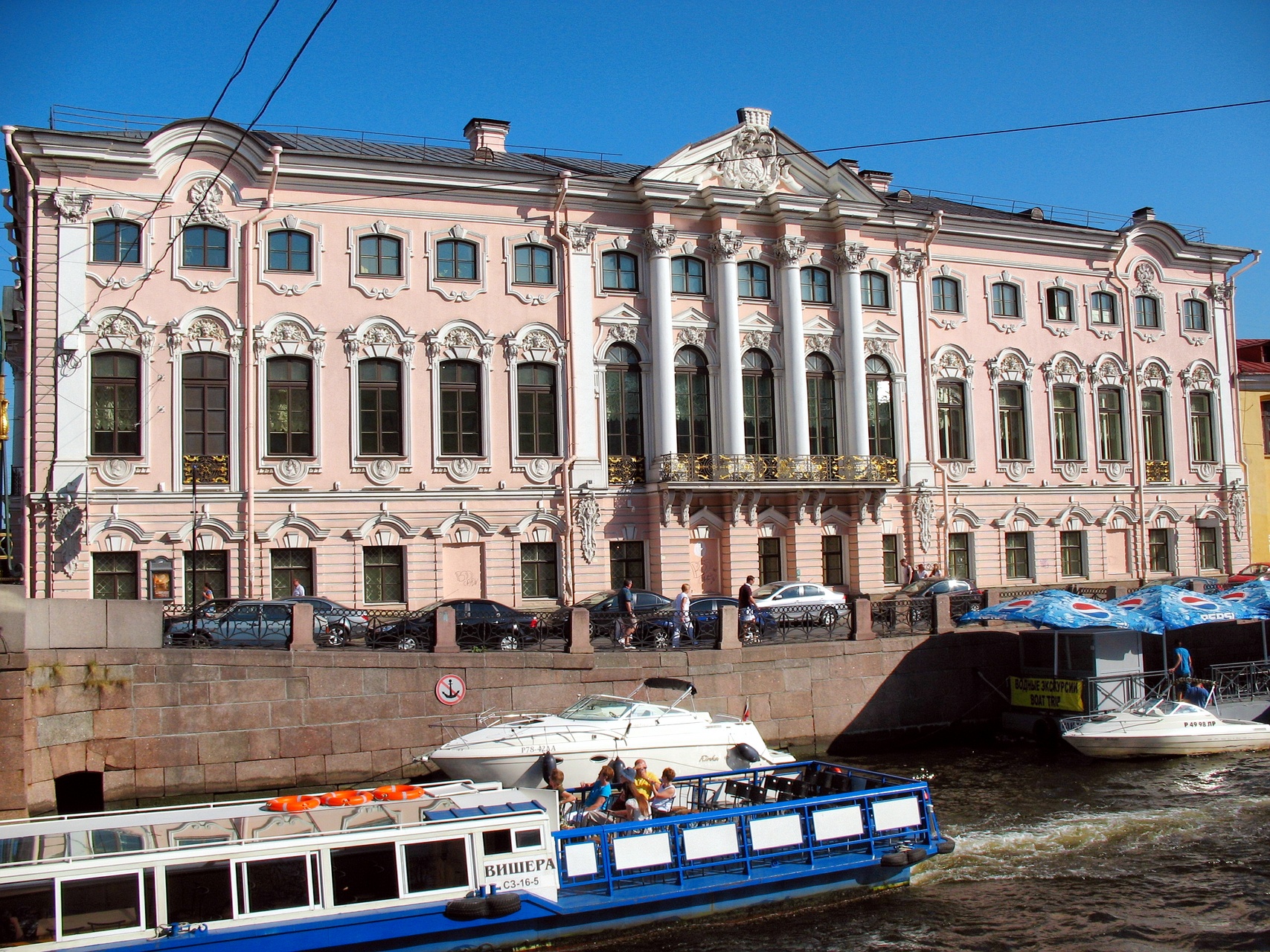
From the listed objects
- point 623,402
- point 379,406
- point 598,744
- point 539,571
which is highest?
point 623,402

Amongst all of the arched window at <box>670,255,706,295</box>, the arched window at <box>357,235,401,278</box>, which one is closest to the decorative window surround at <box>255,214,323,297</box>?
the arched window at <box>357,235,401,278</box>

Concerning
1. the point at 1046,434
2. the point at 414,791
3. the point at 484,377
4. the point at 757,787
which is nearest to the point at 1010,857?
the point at 757,787

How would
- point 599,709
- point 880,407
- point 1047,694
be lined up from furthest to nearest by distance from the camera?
point 880,407
point 1047,694
point 599,709

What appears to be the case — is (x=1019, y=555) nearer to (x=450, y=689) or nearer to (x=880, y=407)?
(x=880, y=407)

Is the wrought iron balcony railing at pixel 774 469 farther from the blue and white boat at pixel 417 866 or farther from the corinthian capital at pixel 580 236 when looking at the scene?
the blue and white boat at pixel 417 866

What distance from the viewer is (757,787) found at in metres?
17.1

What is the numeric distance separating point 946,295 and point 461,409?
16.0 m

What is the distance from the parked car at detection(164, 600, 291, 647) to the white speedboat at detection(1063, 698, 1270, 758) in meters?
14.9

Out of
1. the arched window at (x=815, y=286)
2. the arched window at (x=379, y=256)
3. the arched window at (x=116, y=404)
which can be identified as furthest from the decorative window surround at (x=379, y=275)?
the arched window at (x=815, y=286)

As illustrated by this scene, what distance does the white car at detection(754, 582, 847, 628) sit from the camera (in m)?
26.2

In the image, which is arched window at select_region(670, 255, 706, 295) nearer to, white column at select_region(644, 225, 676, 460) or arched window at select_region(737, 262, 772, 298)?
white column at select_region(644, 225, 676, 460)

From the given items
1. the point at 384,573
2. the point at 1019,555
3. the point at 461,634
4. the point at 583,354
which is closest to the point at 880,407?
the point at 1019,555

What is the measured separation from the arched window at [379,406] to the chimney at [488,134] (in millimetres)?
8728

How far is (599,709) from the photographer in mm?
19641
